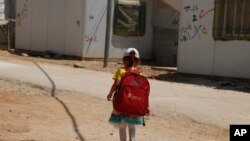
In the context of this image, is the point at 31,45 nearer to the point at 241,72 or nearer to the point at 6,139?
the point at 241,72

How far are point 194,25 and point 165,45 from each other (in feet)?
19.5

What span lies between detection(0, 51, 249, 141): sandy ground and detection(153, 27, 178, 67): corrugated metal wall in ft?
37.7

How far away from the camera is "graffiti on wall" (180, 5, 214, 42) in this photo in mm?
15781

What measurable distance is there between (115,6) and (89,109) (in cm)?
1182

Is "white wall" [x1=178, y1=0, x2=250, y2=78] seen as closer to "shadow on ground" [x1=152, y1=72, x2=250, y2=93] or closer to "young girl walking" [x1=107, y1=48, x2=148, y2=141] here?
"shadow on ground" [x1=152, y1=72, x2=250, y2=93]

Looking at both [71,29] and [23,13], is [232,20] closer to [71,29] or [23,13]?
[71,29]

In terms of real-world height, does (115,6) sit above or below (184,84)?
above

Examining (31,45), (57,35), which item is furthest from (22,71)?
(31,45)

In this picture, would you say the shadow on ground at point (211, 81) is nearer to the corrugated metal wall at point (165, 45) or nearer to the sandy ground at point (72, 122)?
the sandy ground at point (72, 122)

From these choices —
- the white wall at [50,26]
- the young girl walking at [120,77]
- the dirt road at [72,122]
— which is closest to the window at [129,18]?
the white wall at [50,26]

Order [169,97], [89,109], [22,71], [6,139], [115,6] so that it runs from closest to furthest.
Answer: [6,139], [89,109], [169,97], [22,71], [115,6]

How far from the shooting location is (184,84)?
1429 cm

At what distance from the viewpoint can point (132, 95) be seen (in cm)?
559

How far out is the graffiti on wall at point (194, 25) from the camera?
621 inches
